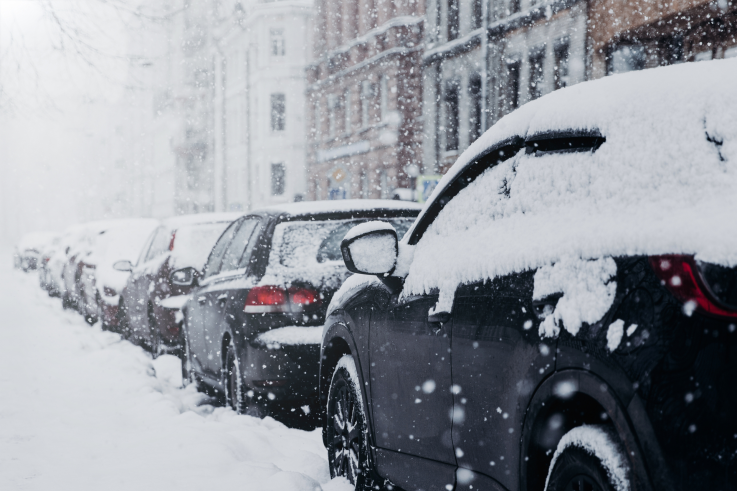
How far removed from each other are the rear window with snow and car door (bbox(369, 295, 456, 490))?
6.91 feet

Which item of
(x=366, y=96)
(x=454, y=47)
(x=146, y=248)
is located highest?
(x=454, y=47)

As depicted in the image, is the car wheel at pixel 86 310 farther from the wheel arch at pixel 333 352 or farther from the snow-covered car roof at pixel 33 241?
the snow-covered car roof at pixel 33 241

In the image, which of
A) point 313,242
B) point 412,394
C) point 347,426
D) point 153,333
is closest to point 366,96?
point 153,333

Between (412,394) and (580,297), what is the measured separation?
141 cm

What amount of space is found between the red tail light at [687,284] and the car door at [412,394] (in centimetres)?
125

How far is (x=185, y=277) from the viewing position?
857 centimetres

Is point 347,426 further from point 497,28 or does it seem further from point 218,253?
point 497,28

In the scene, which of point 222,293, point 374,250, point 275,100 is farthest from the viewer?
point 275,100

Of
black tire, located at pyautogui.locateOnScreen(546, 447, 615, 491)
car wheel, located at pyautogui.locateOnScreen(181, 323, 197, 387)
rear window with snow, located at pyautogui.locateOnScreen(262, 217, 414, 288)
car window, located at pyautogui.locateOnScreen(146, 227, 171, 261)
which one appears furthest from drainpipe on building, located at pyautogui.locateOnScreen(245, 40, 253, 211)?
black tire, located at pyautogui.locateOnScreen(546, 447, 615, 491)

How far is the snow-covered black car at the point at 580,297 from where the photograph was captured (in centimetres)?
205

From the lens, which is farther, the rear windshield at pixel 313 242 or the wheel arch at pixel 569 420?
the rear windshield at pixel 313 242

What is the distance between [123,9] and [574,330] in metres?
11.2

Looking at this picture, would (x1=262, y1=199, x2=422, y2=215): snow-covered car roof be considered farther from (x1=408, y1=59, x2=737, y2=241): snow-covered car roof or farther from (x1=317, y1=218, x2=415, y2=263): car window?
(x1=408, y1=59, x2=737, y2=241): snow-covered car roof

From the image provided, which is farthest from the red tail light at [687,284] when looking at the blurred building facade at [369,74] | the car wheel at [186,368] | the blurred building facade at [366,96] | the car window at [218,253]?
the blurred building facade at [366,96]
